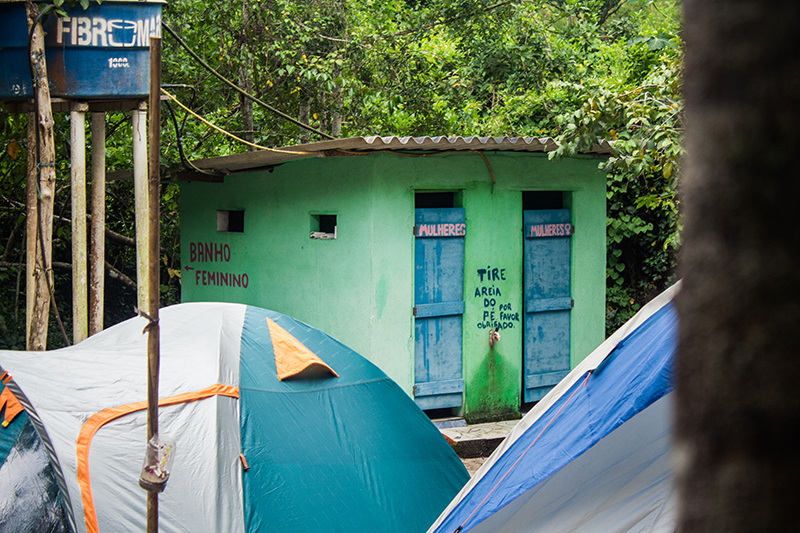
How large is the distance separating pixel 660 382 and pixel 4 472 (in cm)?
288

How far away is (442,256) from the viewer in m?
6.63

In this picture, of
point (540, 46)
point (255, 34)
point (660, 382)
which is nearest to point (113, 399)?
point (660, 382)

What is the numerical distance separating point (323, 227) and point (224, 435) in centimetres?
380

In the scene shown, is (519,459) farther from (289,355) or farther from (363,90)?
(363,90)

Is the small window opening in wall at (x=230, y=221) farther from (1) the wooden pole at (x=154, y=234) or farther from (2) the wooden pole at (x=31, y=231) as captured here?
(1) the wooden pole at (x=154, y=234)

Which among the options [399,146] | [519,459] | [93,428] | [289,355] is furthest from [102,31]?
[519,459]

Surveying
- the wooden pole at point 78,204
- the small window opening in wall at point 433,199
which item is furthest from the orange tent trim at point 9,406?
the small window opening in wall at point 433,199

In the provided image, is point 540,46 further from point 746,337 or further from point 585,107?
point 746,337

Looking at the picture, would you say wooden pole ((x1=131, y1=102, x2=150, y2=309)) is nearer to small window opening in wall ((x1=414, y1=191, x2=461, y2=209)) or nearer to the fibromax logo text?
the fibromax logo text

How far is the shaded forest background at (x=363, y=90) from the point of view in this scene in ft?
29.0

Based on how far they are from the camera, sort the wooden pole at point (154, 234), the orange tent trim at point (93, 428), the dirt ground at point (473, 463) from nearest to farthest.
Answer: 1. the wooden pole at point (154, 234)
2. the orange tent trim at point (93, 428)
3. the dirt ground at point (473, 463)

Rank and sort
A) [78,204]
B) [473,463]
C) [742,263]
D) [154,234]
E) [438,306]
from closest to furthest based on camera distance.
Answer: [742,263], [154,234], [78,204], [473,463], [438,306]

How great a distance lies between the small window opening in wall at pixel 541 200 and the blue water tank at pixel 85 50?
4067 millimetres

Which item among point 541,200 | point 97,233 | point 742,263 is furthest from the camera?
point 541,200
